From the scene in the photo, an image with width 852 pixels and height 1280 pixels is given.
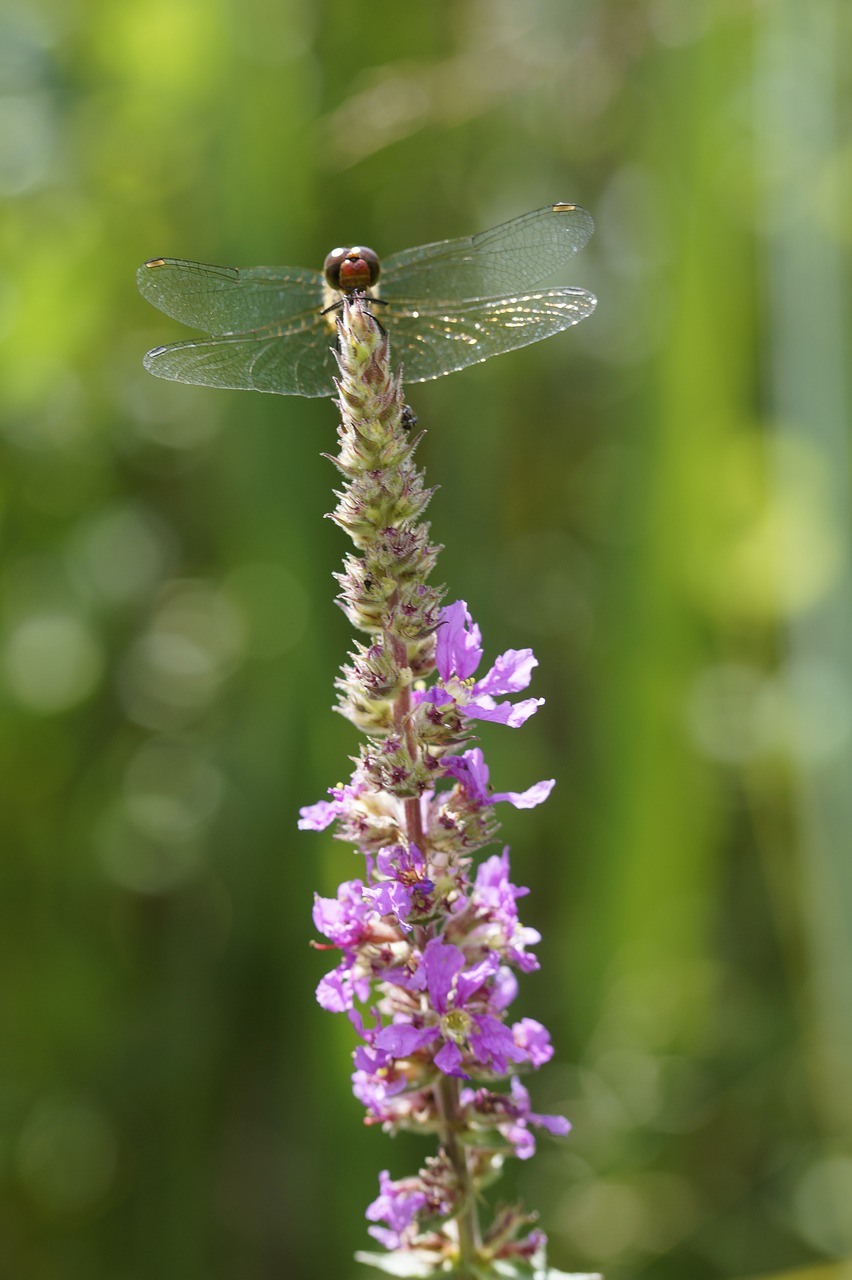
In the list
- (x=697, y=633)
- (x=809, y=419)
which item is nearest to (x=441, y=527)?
(x=697, y=633)

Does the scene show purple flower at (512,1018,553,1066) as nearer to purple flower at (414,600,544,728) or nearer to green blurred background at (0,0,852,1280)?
purple flower at (414,600,544,728)

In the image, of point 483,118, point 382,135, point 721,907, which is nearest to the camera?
point 382,135

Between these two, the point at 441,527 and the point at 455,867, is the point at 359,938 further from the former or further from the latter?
the point at 441,527

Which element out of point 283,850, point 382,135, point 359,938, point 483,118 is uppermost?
point 483,118

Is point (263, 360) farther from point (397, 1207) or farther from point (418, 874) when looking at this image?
point (397, 1207)

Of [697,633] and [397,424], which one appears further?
[697,633]

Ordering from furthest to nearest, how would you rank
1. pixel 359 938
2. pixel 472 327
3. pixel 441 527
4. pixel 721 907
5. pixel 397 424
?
pixel 721 907 → pixel 441 527 → pixel 472 327 → pixel 359 938 → pixel 397 424
